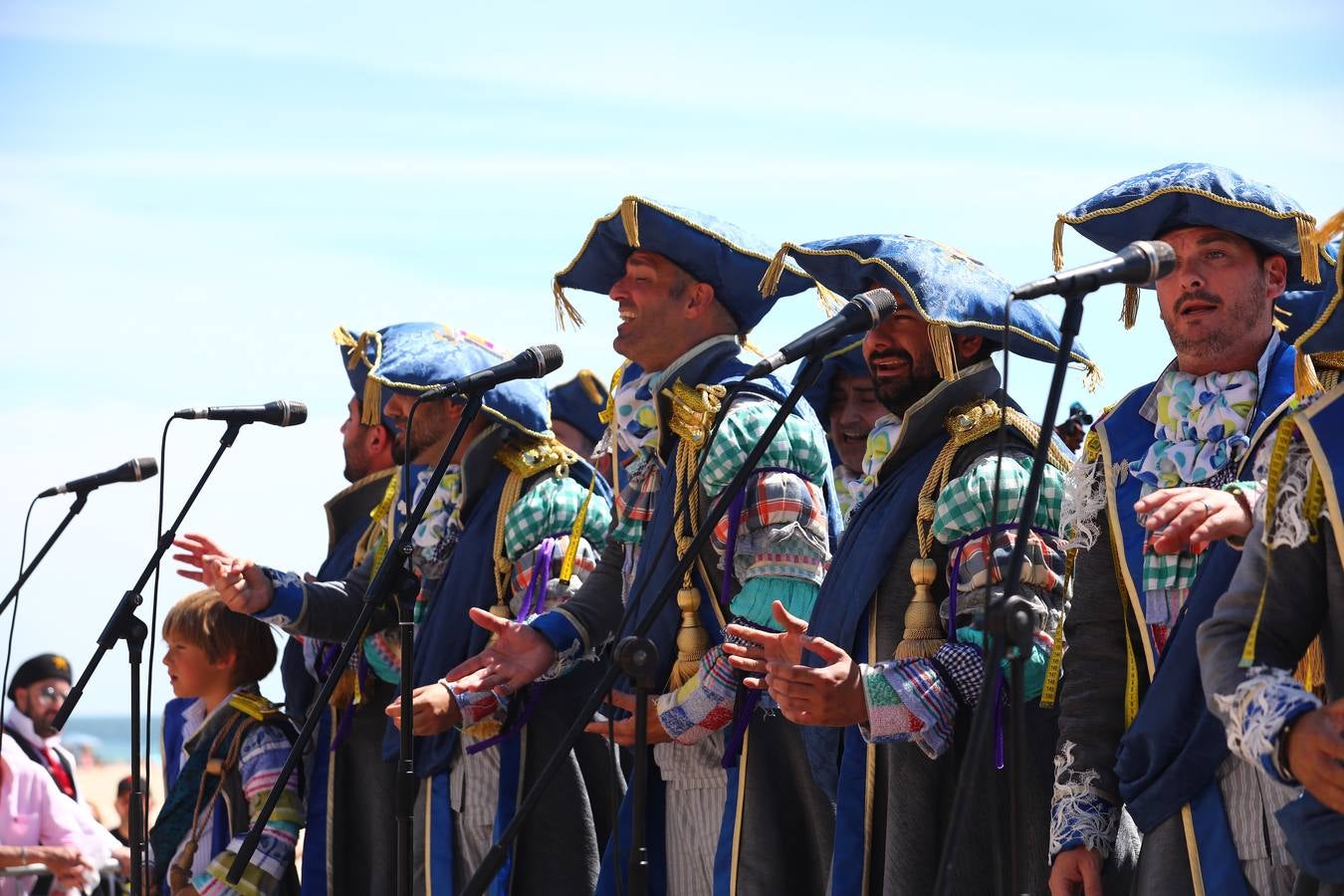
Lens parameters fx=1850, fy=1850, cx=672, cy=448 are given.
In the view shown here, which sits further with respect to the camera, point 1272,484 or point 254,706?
point 254,706

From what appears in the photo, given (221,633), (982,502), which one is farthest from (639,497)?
(221,633)

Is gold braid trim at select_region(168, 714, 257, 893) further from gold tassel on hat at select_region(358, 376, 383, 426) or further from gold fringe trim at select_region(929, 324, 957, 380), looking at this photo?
gold fringe trim at select_region(929, 324, 957, 380)

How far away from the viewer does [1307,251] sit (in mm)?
3930

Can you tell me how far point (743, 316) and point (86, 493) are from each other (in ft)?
7.04

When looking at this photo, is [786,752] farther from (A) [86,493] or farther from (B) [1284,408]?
(A) [86,493]

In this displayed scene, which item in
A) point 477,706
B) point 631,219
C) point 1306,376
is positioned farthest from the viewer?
point 477,706

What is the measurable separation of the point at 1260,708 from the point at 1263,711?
0.03 feet

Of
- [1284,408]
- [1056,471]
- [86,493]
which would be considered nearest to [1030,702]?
[1056,471]

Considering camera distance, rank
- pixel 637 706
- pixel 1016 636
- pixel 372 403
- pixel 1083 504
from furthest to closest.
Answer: pixel 372 403
pixel 1083 504
pixel 637 706
pixel 1016 636

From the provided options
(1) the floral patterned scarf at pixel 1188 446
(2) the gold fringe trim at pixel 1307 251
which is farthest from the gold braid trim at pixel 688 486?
(2) the gold fringe trim at pixel 1307 251

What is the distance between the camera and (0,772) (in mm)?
7086

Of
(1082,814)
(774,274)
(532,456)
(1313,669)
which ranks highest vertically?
(774,274)

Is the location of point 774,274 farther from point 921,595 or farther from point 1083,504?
point 1083,504

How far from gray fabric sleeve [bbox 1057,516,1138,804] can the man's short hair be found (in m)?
3.77
